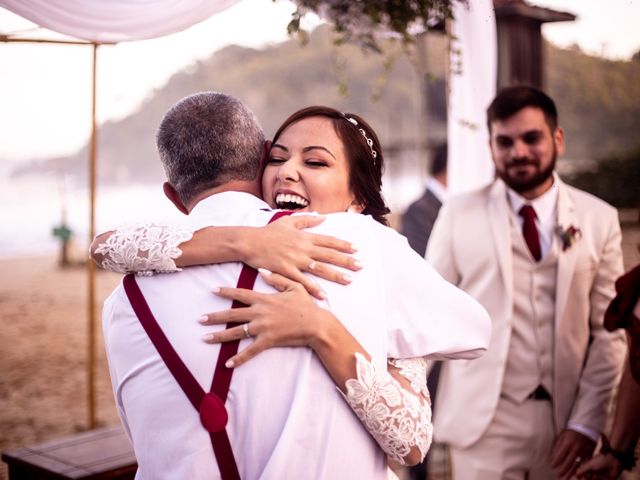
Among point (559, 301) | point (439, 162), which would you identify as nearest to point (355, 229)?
point (559, 301)

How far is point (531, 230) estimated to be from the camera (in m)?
3.17

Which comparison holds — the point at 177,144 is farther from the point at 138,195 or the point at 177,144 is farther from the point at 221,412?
the point at 138,195

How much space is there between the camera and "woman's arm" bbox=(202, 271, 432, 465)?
1.46 m

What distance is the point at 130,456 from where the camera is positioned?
3.05 m

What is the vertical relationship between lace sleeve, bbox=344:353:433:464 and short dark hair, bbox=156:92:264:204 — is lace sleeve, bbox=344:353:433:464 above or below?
below

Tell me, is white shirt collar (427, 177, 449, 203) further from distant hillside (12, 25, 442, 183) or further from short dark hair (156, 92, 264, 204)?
distant hillside (12, 25, 442, 183)

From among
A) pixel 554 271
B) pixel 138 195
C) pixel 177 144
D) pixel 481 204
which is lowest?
pixel 138 195

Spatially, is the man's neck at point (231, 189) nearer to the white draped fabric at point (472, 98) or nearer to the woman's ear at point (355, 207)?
the woman's ear at point (355, 207)

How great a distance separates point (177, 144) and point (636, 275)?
183 centimetres

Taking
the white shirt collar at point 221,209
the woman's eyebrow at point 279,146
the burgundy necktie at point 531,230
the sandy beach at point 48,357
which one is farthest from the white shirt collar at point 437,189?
the white shirt collar at point 221,209

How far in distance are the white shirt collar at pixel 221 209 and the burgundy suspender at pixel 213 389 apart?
23 centimetres

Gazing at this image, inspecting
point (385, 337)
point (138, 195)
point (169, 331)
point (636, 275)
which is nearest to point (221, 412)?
point (169, 331)

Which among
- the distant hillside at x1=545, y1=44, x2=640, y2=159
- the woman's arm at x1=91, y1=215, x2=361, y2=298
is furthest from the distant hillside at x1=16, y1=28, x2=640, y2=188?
the woman's arm at x1=91, y1=215, x2=361, y2=298

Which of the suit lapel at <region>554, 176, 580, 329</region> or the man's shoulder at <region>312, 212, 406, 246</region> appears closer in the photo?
the man's shoulder at <region>312, 212, 406, 246</region>
